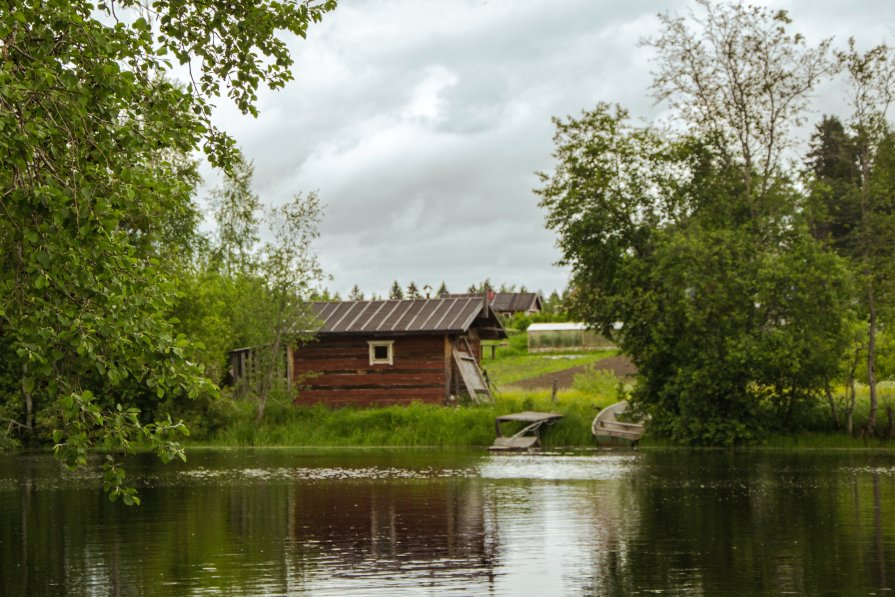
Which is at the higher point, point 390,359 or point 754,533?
point 390,359

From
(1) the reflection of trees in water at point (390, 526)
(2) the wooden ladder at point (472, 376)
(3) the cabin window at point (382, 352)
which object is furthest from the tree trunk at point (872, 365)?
(3) the cabin window at point (382, 352)

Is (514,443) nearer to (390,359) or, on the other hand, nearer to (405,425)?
(405,425)

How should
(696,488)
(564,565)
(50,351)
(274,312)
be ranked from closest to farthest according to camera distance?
1. (50,351)
2. (564,565)
3. (696,488)
4. (274,312)

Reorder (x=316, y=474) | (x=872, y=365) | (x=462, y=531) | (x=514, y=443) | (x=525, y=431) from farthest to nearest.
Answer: (x=525, y=431) < (x=514, y=443) < (x=872, y=365) < (x=316, y=474) < (x=462, y=531)

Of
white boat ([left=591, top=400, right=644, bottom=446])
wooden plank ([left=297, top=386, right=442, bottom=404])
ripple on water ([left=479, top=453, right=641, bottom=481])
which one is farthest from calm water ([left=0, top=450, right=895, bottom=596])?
wooden plank ([left=297, top=386, right=442, bottom=404])

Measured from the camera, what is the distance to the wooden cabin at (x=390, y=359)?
48.2m

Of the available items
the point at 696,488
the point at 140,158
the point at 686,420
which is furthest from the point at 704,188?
the point at 140,158

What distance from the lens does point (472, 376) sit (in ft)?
164

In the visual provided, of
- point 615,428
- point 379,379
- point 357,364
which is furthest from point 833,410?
point 357,364

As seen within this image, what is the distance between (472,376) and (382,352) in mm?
3993

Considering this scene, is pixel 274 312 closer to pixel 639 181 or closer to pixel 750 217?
pixel 639 181

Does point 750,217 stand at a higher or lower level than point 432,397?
higher

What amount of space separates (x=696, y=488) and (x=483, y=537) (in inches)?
362

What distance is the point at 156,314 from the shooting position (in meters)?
10.4
